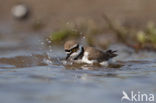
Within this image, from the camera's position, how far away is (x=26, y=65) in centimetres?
947

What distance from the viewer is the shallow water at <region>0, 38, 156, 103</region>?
636cm

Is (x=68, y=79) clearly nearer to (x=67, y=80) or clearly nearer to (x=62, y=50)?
(x=67, y=80)

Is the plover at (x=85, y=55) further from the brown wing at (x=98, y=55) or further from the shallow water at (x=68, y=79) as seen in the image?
the shallow water at (x=68, y=79)

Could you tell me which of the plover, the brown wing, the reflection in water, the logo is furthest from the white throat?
the logo

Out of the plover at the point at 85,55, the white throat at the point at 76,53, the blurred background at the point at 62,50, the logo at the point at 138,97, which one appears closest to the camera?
the logo at the point at 138,97

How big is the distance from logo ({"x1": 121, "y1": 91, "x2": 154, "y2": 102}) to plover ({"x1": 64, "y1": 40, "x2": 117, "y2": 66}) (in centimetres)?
293

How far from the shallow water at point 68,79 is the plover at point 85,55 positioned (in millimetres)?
331

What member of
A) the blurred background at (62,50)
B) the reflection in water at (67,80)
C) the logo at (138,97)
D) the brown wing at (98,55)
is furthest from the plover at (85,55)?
the logo at (138,97)

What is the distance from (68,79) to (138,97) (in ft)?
5.79

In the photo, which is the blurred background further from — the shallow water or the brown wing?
the brown wing

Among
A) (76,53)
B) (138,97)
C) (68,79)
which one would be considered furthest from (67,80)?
(76,53)

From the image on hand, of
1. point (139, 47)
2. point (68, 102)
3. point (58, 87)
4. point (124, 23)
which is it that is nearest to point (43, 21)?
point (124, 23)

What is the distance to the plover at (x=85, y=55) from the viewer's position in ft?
31.3

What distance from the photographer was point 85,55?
9.70m
